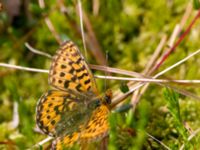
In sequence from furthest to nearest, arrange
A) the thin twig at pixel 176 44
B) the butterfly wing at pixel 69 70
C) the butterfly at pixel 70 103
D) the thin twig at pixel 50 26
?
the thin twig at pixel 50 26 < the thin twig at pixel 176 44 < the butterfly wing at pixel 69 70 < the butterfly at pixel 70 103

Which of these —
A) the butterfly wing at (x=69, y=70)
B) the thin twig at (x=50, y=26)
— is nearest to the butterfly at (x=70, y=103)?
the butterfly wing at (x=69, y=70)

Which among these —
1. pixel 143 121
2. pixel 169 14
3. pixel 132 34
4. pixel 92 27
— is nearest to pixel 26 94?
pixel 92 27

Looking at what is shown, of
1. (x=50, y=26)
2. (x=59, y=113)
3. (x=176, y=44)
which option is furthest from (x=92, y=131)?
(x=50, y=26)

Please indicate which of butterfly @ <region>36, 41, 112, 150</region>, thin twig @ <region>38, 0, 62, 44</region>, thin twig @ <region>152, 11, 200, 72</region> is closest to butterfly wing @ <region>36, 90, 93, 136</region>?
butterfly @ <region>36, 41, 112, 150</region>

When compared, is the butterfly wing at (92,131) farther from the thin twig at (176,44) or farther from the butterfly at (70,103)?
the thin twig at (176,44)

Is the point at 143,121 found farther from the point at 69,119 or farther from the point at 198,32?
the point at 198,32

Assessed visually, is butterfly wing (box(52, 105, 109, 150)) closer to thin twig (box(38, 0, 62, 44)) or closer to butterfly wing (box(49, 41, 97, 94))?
butterfly wing (box(49, 41, 97, 94))

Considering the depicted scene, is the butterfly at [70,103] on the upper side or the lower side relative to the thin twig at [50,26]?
lower

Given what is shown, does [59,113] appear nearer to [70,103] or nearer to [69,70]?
[70,103]
